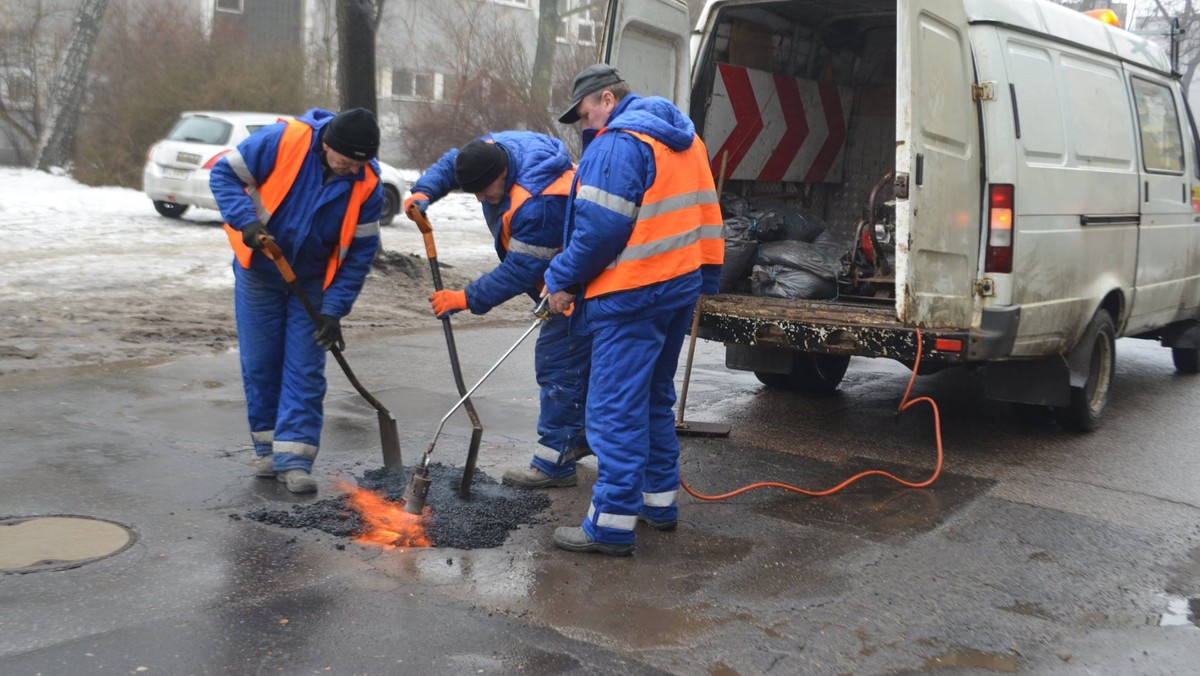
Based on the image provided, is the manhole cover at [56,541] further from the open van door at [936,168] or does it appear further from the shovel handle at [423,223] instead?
the open van door at [936,168]

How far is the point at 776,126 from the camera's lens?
834 cm

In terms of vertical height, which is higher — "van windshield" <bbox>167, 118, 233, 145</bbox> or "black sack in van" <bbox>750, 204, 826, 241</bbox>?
"van windshield" <bbox>167, 118, 233, 145</bbox>

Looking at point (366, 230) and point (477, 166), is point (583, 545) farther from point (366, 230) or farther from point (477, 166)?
point (366, 230)

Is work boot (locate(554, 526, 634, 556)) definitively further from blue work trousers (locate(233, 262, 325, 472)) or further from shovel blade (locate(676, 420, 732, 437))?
shovel blade (locate(676, 420, 732, 437))

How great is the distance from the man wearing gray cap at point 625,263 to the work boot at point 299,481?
1132 millimetres

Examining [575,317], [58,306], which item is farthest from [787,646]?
[58,306]

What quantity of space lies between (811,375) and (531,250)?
128 inches

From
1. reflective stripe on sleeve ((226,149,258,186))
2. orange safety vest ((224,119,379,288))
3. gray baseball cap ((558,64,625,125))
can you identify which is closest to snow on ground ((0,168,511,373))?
orange safety vest ((224,119,379,288))

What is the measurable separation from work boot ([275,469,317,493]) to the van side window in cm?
551

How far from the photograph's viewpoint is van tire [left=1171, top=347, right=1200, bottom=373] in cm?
914

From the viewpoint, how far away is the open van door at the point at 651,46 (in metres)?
6.63

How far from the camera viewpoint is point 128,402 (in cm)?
623

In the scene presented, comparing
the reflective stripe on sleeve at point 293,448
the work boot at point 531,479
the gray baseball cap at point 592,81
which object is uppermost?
the gray baseball cap at point 592,81

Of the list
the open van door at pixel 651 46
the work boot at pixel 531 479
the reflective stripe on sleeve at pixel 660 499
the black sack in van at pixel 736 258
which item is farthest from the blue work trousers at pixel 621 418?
the open van door at pixel 651 46
